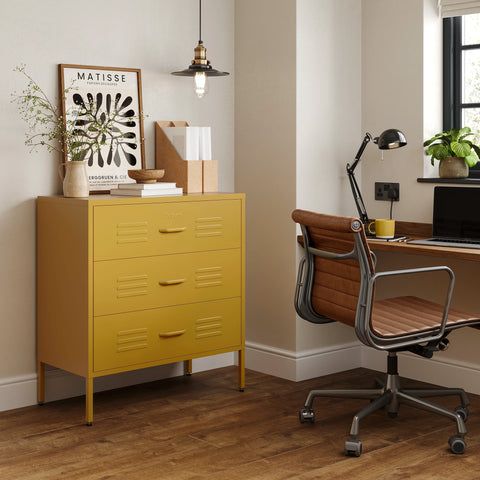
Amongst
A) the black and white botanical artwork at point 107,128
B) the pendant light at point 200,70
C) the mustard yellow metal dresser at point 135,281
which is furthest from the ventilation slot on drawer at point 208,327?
the pendant light at point 200,70

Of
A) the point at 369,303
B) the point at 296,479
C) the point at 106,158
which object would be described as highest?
the point at 106,158

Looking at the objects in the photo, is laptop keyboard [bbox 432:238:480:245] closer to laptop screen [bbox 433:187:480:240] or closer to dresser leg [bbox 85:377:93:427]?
laptop screen [bbox 433:187:480:240]

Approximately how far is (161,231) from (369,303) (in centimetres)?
104

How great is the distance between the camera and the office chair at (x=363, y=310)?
9.70 feet

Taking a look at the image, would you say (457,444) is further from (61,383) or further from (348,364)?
(61,383)

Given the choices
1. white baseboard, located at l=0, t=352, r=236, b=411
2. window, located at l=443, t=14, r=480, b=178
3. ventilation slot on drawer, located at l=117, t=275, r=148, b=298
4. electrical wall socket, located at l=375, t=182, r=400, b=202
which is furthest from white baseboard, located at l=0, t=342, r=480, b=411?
window, located at l=443, t=14, r=480, b=178

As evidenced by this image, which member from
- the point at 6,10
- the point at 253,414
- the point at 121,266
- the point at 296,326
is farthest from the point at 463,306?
the point at 6,10

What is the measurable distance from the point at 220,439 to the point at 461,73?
2.25 metres

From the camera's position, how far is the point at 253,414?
3.50 m

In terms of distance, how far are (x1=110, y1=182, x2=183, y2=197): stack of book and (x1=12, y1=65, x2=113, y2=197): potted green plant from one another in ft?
0.57

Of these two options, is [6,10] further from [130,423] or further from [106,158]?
[130,423]

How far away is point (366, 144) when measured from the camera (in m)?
4.06

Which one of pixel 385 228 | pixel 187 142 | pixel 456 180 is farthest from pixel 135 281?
pixel 456 180

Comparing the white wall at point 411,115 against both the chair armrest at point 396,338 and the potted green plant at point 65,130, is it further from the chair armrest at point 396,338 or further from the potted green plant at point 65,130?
the potted green plant at point 65,130
